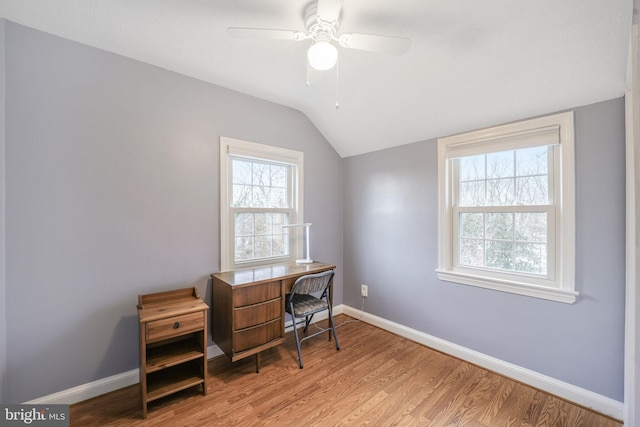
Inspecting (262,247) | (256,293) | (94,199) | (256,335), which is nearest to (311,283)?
(256,293)

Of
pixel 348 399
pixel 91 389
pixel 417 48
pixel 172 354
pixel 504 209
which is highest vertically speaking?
pixel 417 48

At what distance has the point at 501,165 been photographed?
2.24 m

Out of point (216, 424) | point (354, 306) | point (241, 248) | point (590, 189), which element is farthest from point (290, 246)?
point (590, 189)

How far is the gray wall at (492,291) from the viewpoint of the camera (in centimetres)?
172

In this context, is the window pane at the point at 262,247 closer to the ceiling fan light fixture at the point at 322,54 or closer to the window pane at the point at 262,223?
the window pane at the point at 262,223

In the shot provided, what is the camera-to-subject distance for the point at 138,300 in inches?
77.4

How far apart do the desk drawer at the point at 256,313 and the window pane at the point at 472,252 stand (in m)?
1.75

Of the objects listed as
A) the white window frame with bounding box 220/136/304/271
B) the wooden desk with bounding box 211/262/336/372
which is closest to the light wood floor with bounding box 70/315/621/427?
the wooden desk with bounding box 211/262/336/372

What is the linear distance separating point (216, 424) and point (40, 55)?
2.58 meters

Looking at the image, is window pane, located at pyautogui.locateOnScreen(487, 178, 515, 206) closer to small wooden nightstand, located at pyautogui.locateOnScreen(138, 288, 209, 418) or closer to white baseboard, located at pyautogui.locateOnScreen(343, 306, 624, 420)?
white baseboard, located at pyautogui.locateOnScreen(343, 306, 624, 420)

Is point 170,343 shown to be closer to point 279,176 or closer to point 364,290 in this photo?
point 279,176

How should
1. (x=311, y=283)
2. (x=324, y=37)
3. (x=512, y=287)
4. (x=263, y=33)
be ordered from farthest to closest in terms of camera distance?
1. (x=311, y=283)
2. (x=512, y=287)
3. (x=324, y=37)
4. (x=263, y=33)

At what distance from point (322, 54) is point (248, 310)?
184cm

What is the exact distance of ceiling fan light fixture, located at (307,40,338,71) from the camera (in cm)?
135
